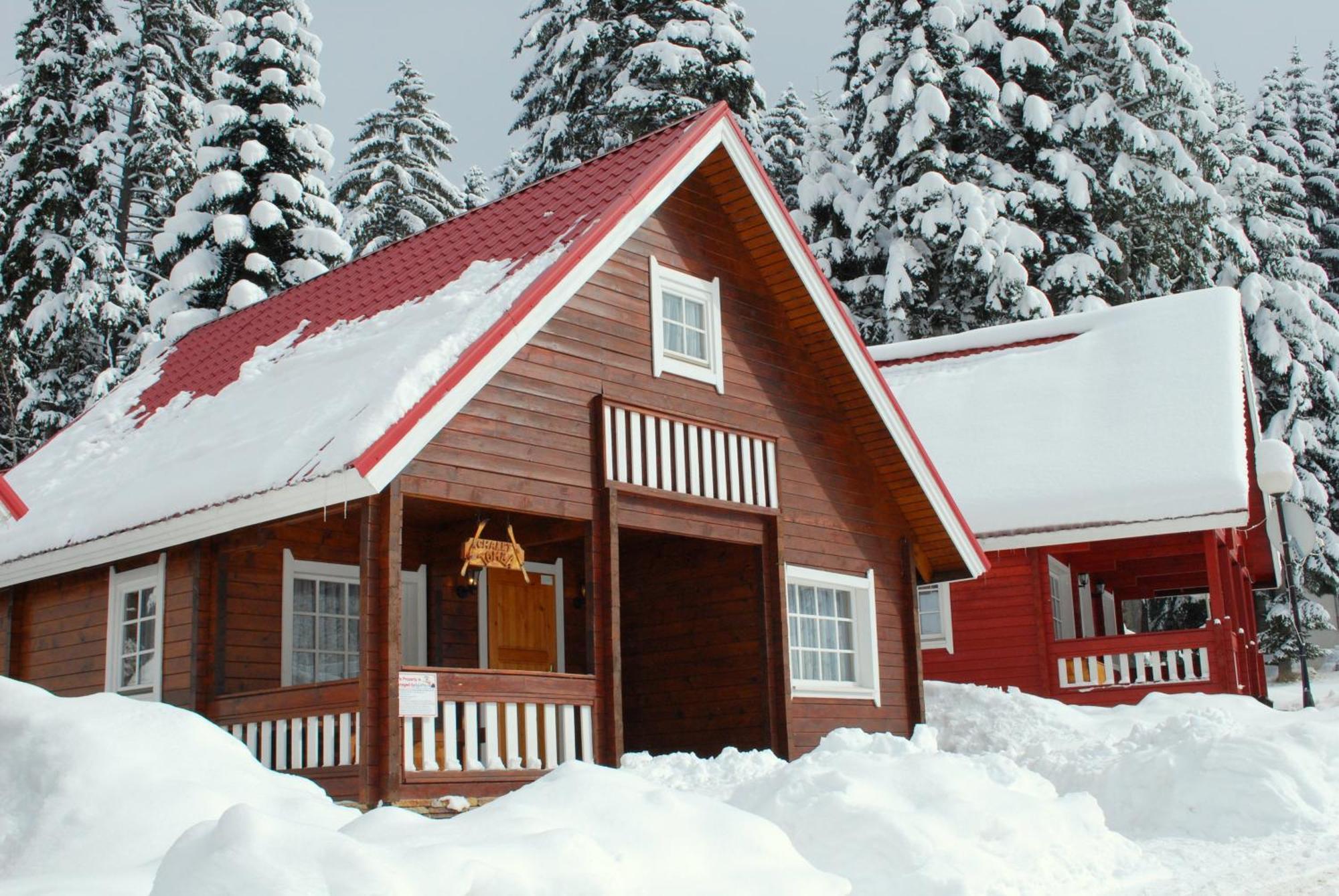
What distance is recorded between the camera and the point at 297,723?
11.3 m

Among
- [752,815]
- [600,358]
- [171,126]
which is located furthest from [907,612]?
[171,126]

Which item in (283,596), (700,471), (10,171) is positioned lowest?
(283,596)

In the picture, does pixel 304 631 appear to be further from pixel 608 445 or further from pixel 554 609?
pixel 608 445

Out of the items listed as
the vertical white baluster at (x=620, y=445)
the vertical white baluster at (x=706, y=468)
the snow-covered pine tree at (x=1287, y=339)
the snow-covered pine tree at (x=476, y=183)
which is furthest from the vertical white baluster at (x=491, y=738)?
the snow-covered pine tree at (x=476, y=183)

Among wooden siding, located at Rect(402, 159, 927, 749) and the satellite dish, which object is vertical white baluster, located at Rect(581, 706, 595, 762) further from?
the satellite dish

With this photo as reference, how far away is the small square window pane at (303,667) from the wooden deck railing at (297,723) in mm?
1309

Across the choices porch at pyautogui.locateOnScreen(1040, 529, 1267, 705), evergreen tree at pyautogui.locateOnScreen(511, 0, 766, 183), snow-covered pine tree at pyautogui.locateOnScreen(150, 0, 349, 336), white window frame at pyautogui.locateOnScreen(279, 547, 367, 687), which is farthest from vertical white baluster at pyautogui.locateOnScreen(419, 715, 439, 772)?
evergreen tree at pyautogui.locateOnScreen(511, 0, 766, 183)

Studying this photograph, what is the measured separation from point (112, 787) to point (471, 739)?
355 centimetres

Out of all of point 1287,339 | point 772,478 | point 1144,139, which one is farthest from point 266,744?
point 1287,339

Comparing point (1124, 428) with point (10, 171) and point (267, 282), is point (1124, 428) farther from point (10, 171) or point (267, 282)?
point (10, 171)

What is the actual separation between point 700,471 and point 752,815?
6.37m

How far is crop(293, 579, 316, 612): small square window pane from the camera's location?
44.3ft

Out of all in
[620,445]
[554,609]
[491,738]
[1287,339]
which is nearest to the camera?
[491,738]

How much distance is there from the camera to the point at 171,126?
30.3m
